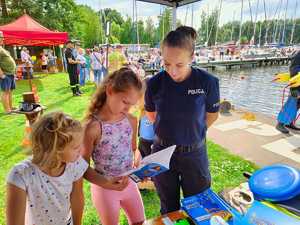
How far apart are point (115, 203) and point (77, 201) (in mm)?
206

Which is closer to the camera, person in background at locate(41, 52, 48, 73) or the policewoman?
the policewoman

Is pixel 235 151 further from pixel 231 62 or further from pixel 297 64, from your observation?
pixel 231 62

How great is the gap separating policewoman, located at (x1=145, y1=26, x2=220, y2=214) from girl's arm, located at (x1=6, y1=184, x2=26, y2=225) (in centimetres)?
78

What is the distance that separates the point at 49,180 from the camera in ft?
3.51

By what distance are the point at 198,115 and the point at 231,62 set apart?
24310 millimetres

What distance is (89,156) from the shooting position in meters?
1.29

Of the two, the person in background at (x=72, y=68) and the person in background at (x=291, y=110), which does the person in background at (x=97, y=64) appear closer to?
the person in background at (x=72, y=68)

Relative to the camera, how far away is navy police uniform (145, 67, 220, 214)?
54.8 inches

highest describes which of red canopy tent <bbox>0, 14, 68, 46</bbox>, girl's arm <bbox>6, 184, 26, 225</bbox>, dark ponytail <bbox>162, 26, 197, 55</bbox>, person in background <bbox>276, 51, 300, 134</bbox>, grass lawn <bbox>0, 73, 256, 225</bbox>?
red canopy tent <bbox>0, 14, 68, 46</bbox>

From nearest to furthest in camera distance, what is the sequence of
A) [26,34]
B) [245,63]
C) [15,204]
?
1. [15,204]
2. [26,34]
3. [245,63]

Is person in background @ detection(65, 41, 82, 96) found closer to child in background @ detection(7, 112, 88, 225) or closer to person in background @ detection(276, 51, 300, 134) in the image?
person in background @ detection(276, 51, 300, 134)

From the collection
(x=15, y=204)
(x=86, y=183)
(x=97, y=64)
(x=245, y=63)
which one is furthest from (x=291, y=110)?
(x=245, y=63)

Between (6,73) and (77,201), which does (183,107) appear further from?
(6,73)

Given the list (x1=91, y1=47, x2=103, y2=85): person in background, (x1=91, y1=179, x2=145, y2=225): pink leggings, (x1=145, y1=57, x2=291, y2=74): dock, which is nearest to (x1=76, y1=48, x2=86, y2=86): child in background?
(x1=91, y1=47, x2=103, y2=85): person in background
